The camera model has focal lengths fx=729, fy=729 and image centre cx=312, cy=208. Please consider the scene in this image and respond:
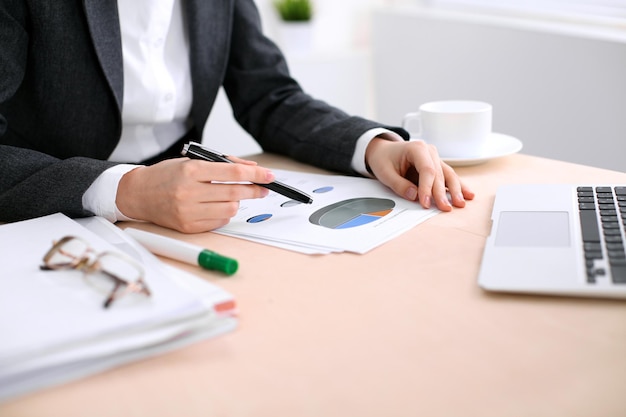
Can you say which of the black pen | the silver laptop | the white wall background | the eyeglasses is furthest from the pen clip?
the white wall background

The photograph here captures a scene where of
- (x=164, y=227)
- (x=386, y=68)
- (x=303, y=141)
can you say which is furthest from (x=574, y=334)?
(x=386, y=68)

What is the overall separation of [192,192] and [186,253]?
120 mm

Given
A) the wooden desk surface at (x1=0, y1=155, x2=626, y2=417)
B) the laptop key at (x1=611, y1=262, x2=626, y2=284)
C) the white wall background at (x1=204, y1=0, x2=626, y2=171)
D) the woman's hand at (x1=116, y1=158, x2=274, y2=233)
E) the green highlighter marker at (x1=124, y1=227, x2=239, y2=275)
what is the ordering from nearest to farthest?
the wooden desk surface at (x1=0, y1=155, x2=626, y2=417), the laptop key at (x1=611, y1=262, x2=626, y2=284), the green highlighter marker at (x1=124, y1=227, x2=239, y2=275), the woman's hand at (x1=116, y1=158, x2=274, y2=233), the white wall background at (x1=204, y1=0, x2=626, y2=171)

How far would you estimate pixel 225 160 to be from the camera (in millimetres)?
956

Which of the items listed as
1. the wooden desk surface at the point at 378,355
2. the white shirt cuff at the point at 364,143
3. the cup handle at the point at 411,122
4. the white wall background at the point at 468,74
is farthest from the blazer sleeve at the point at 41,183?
the white wall background at the point at 468,74

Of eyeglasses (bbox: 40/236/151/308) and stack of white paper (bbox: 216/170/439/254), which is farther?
stack of white paper (bbox: 216/170/439/254)

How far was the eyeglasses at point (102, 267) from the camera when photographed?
65cm

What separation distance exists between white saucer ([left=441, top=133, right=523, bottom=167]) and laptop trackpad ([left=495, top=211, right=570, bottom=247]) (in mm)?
243

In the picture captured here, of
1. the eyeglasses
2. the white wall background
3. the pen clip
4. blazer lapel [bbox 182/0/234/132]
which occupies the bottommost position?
the white wall background

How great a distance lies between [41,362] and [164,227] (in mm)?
390

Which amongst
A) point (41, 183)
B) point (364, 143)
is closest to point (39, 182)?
point (41, 183)

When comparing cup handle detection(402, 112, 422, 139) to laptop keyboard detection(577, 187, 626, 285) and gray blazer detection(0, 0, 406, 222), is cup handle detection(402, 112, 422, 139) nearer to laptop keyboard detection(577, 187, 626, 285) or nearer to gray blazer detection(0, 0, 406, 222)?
gray blazer detection(0, 0, 406, 222)

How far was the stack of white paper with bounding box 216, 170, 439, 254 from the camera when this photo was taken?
862 mm

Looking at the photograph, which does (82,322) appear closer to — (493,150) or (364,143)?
(364,143)
